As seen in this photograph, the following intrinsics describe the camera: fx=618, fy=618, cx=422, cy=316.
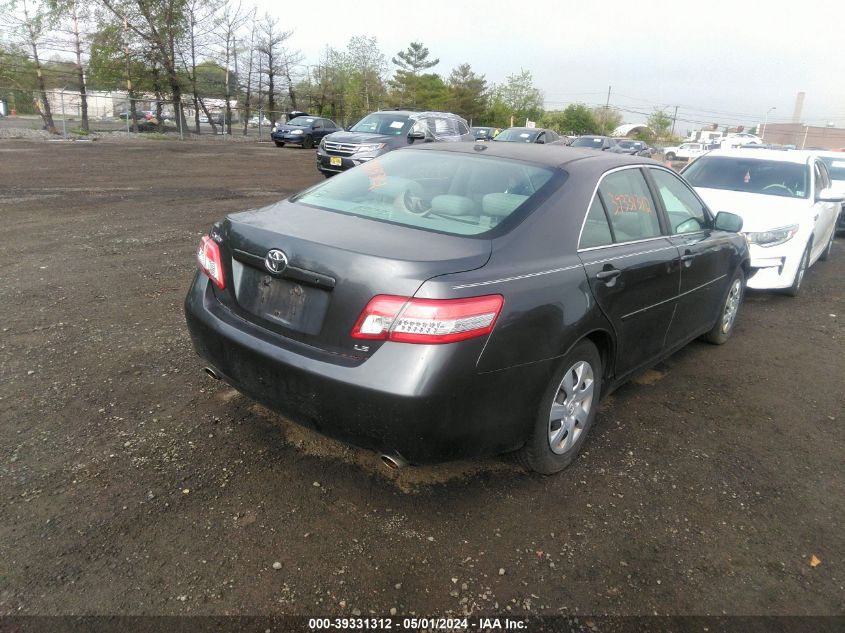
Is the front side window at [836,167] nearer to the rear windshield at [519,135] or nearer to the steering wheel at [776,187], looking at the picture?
the steering wheel at [776,187]

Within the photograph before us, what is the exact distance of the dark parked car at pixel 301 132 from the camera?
29.5m

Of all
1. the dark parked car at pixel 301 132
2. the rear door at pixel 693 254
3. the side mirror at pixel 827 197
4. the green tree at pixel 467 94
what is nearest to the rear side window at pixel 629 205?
the rear door at pixel 693 254

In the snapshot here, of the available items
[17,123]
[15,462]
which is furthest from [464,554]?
[17,123]

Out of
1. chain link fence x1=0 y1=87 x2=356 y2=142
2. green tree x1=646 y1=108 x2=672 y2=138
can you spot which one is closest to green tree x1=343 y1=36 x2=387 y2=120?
chain link fence x1=0 y1=87 x2=356 y2=142

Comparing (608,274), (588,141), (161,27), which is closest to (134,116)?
(161,27)

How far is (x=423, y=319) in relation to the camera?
242 centimetres

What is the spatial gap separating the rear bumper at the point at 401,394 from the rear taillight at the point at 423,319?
0.04 meters

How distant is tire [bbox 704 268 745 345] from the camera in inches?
203

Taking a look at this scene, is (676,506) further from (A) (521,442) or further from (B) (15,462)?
(B) (15,462)

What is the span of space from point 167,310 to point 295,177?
12.0 m

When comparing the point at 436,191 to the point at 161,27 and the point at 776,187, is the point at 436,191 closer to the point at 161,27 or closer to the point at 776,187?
the point at 776,187

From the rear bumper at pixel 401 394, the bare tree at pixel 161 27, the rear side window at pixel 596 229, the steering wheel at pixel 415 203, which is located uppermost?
Result: the bare tree at pixel 161 27

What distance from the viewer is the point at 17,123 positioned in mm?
28609

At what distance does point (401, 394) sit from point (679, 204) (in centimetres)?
293
